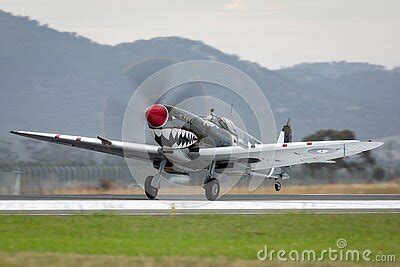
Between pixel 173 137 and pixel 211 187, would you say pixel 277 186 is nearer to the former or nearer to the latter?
pixel 211 187

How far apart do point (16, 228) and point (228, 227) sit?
526cm

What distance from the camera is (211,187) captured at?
3362cm

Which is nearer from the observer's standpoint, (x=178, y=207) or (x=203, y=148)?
(x=178, y=207)

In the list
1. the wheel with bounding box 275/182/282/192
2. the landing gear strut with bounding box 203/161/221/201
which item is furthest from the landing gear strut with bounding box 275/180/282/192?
the landing gear strut with bounding box 203/161/221/201

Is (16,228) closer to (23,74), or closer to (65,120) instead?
(65,120)

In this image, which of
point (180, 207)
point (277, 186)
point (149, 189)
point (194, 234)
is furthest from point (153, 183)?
point (194, 234)

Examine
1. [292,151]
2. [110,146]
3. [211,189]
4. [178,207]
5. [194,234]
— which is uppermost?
[292,151]

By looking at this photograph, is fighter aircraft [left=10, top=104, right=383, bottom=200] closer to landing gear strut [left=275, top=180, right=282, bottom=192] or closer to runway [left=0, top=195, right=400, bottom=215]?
runway [left=0, top=195, right=400, bottom=215]

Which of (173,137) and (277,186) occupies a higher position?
(173,137)

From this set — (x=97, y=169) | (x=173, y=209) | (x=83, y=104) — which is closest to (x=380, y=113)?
(x=83, y=104)

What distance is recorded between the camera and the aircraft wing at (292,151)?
3338cm

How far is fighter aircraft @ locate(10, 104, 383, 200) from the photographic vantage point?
32.5 metres

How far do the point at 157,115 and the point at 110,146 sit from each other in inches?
121

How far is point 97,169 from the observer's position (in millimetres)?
44062
